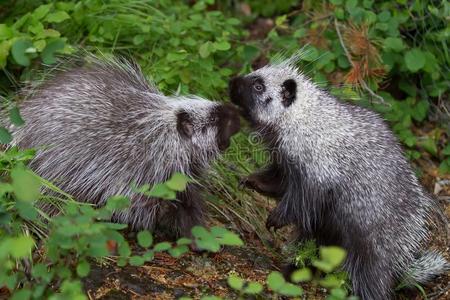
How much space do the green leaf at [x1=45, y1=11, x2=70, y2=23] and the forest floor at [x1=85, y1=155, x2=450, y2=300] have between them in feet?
6.34

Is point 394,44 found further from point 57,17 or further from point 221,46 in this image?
point 57,17

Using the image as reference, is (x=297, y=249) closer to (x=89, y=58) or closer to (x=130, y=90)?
(x=130, y=90)

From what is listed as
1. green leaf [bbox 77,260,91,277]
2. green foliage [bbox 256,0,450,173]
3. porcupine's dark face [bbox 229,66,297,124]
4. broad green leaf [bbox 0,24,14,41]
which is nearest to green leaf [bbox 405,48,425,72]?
green foliage [bbox 256,0,450,173]

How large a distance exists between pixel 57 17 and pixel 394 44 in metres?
2.64

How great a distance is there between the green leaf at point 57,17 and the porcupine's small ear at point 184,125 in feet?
4.22

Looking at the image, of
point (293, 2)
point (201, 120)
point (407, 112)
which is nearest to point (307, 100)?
point (201, 120)

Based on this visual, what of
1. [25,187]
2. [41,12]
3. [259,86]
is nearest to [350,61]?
[259,86]

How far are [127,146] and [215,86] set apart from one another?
1357mm

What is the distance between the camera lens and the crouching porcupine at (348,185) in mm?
4449

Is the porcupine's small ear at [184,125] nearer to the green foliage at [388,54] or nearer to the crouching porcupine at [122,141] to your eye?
the crouching porcupine at [122,141]

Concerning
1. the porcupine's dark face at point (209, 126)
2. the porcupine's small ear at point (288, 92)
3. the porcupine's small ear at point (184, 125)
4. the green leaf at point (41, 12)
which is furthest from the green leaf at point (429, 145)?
the green leaf at point (41, 12)

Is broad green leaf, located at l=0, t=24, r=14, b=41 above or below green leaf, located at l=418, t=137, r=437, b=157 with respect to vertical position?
above

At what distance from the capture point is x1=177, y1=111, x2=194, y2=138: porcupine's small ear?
456cm

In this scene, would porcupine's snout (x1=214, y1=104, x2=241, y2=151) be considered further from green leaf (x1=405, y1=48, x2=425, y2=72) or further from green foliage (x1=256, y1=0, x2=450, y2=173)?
green leaf (x1=405, y1=48, x2=425, y2=72)
